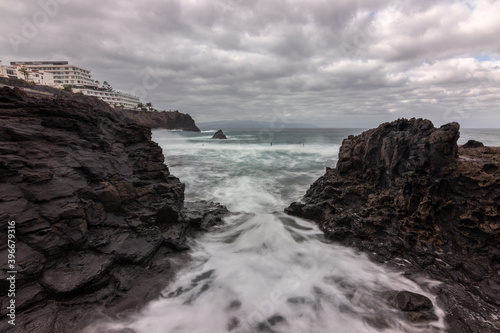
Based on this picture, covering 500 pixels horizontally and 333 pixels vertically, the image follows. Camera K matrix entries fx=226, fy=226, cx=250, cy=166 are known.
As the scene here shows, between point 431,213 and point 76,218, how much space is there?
10.4m

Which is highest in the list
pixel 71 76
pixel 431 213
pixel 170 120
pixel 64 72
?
pixel 64 72

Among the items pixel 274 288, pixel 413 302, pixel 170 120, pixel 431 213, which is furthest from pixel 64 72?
pixel 413 302

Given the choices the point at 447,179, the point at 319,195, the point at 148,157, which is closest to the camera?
the point at 447,179

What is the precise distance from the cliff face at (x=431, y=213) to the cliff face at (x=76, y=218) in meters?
6.63

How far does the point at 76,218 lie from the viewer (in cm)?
580

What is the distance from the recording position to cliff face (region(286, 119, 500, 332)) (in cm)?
565

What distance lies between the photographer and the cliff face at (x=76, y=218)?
185 inches

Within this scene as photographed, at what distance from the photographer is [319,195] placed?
1155cm

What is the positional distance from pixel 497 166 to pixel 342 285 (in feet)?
19.1

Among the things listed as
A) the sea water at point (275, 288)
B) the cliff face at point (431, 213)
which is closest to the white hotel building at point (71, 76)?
the sea water at point (275, 288)

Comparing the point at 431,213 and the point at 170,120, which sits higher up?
the point at 170,120

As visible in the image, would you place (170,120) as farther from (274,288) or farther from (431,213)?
(431,213)

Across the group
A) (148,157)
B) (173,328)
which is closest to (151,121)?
(148,157)

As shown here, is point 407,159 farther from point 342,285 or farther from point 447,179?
point 342,285
